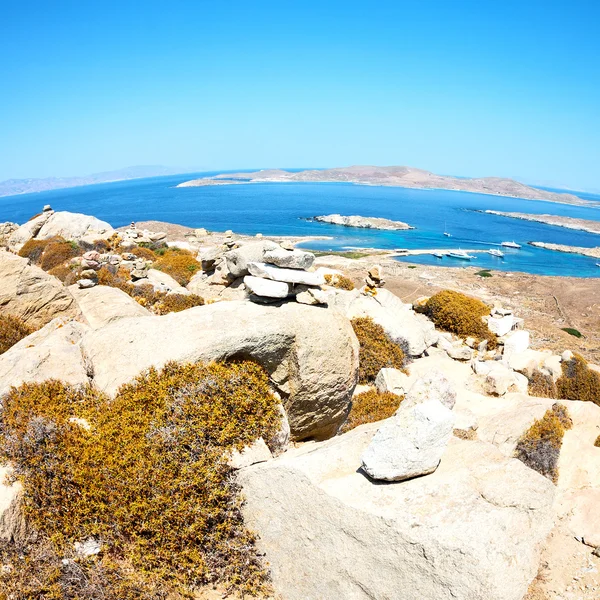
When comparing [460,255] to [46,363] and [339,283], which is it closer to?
[339,283]

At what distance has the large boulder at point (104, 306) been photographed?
1206 cm

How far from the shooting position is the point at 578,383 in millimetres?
16469

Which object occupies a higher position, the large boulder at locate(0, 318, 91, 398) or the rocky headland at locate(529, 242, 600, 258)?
the large boulder at locate(0, 318, 91, 398)

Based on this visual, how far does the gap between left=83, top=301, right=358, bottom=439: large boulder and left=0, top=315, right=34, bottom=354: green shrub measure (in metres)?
3.61

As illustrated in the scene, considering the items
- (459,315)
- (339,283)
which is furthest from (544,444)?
(339,283)

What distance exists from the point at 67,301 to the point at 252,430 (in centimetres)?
930

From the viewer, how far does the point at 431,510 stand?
16.7 feet

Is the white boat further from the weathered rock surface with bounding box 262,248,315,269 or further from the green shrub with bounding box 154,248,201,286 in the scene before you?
the weathered rock surface with bounding box 262,248,315,269

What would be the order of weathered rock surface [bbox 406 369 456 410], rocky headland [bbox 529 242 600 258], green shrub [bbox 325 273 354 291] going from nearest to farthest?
weathered rock surface [bbox 406 369 456 410]
green shrub [bbox 325 273 354 291]
rocky headland [bbox 529 242 600 258]

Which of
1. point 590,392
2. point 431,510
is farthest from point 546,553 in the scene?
point 590,392

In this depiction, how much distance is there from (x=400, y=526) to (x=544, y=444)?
718 centimetres

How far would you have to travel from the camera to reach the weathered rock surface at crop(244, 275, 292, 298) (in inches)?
366

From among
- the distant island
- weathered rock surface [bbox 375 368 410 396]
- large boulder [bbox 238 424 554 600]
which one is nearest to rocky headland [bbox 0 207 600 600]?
large boulder [bbox 238 424 554 600]

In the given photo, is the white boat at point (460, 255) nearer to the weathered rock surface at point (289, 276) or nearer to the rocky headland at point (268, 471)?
the rocky headland at point (268, 471)
